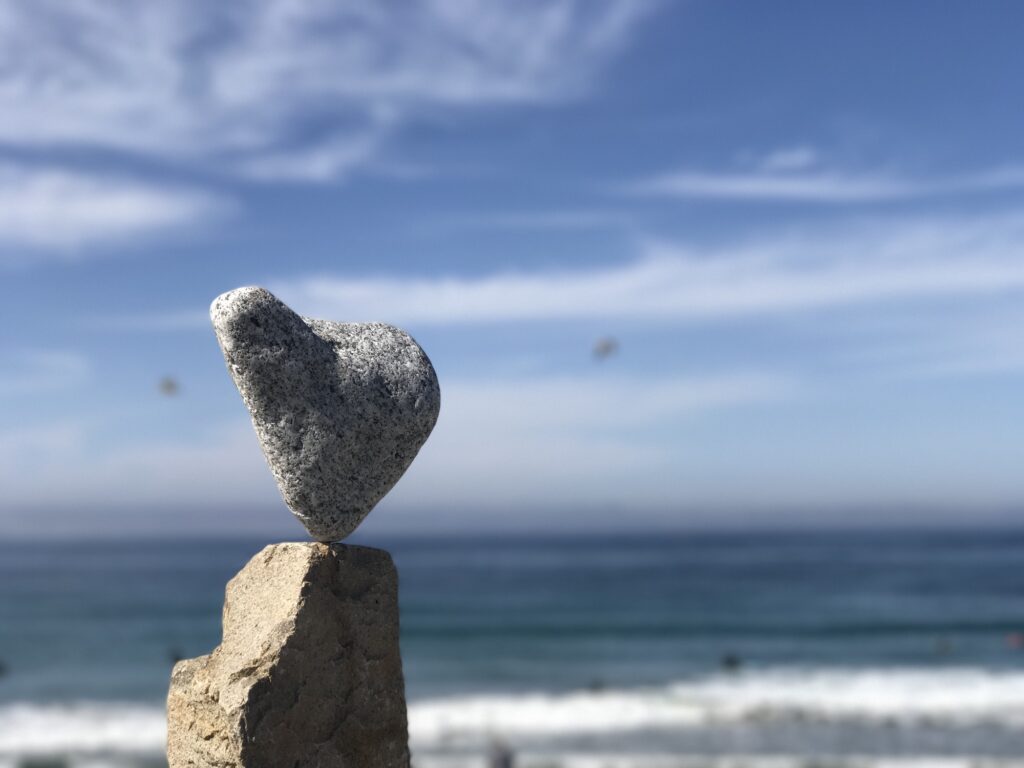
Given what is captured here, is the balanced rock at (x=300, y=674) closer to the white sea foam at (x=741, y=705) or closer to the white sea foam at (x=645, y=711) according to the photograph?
the white sea foam at (x=645, y=711)

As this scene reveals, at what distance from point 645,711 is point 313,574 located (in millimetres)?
15176

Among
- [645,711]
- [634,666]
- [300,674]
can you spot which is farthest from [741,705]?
[300,674]

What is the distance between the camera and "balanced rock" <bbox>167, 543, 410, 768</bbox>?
487 cm

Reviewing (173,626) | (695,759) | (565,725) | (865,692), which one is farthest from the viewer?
(173,626)

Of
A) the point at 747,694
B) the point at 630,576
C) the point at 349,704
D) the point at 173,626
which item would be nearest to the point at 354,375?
the point at 349,704

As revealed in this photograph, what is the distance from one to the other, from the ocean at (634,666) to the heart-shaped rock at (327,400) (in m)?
11.0

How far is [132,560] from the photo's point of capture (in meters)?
83.9

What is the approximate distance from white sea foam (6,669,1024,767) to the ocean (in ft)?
0.23

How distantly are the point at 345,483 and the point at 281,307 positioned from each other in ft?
2.84

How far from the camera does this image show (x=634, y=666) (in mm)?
25516

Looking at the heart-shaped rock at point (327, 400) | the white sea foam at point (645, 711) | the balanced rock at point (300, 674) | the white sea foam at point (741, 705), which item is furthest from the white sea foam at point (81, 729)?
the heart-shaped rock at point (327, 400)

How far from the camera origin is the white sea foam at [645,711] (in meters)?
17.6

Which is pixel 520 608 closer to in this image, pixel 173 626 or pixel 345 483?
pixel 173 626

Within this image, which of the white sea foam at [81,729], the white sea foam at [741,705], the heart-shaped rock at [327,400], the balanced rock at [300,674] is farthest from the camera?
the white sea foam at [741,705]
